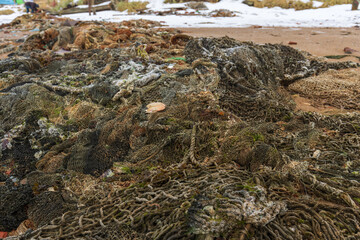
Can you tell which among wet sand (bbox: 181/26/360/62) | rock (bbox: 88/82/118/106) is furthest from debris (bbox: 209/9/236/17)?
rock (bbox: 88/82/118/106)

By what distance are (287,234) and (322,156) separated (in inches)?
40.4

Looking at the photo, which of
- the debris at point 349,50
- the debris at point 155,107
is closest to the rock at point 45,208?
the debris at point 155,107

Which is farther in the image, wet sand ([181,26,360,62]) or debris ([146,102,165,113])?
wet sand ([181,26,360,62])

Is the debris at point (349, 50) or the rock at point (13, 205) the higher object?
the debris at point (349, 50)

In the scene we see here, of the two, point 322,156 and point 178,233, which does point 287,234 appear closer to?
point 178,233

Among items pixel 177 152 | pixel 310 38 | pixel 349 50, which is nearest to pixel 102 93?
pixel 177 152

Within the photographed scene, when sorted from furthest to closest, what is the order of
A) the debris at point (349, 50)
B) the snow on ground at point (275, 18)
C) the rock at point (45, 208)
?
the snow on ground at point (275, 18) < the debris at point (349, 50) < the rock at point (45, 208)

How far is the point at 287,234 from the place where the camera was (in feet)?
4.51

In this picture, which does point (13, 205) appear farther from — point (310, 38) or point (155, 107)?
point (310, 38)

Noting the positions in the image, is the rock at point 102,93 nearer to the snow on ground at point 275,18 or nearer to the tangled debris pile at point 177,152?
the tangled debris pile at point 177,152

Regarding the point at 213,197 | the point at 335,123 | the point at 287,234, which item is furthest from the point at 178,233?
the point at 335,123

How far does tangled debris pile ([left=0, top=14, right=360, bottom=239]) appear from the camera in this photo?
150 centimetres

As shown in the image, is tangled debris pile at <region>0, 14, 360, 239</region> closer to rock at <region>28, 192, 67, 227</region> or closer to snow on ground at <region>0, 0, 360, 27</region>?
rock at <region>28, 192, 67, 227</region>

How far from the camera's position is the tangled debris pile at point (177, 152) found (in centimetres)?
150
